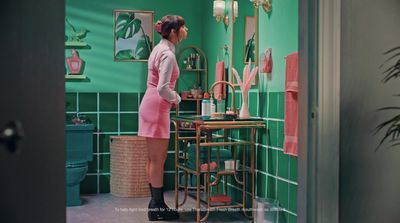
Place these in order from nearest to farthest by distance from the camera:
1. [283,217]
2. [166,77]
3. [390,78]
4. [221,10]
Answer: [390,78]
[283,217]
[166,77]
[221,10]

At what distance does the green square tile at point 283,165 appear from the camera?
12.1 ft

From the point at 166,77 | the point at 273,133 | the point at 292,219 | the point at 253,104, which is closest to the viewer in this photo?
the point at 292,219

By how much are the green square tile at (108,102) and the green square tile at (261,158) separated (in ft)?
6.03

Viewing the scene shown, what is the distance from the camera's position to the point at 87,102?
17.7 feet

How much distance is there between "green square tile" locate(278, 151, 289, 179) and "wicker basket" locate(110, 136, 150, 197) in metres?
1.77

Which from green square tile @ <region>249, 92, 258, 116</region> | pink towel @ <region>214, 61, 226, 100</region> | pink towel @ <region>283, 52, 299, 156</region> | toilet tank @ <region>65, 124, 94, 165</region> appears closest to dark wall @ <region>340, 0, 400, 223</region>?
pink towel @ <region>283, 52, 299, 156</region>

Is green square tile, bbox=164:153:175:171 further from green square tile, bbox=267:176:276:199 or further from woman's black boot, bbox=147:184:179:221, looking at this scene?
green square tile, bbox=267:176:276:199

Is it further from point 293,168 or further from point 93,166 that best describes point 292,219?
point 93,166

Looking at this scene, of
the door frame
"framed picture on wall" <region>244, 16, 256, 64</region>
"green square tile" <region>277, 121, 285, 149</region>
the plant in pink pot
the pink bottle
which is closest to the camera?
the door frame

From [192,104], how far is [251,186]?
159cm

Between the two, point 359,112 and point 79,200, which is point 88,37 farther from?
point 359,112

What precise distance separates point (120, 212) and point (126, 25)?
191cm

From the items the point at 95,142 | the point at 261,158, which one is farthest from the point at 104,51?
the point at 261,158

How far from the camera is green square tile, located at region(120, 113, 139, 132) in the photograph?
5.48 meters
